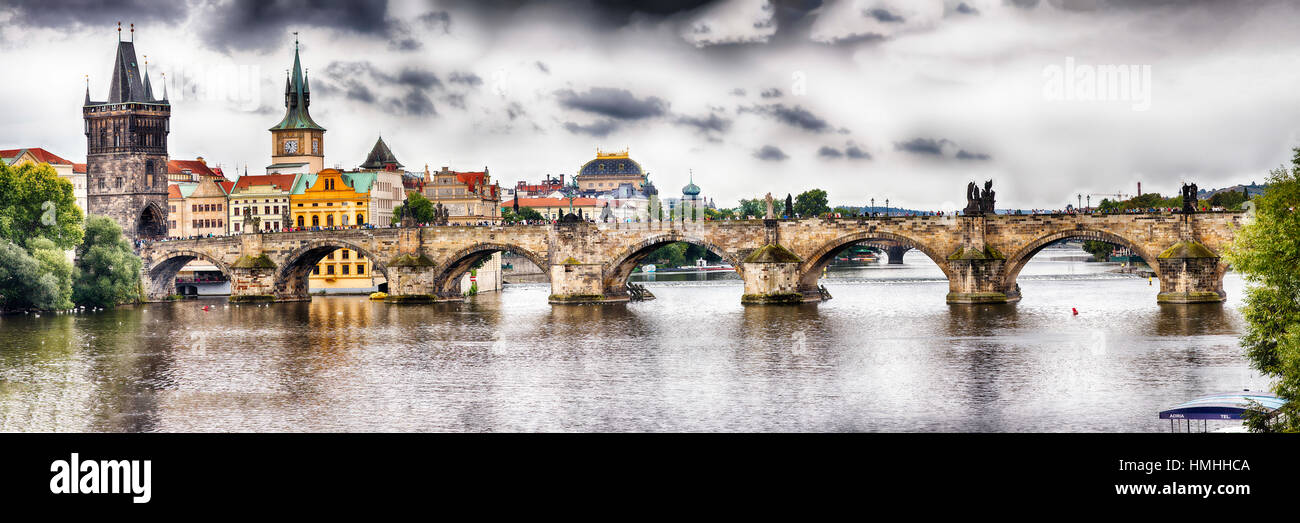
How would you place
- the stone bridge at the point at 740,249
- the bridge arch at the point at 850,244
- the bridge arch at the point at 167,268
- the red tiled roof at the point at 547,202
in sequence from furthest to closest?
the red tiled roof at the point at 547,202, the bridge arch at the point at 167,268, the bridge arch at the point at 850,244, the stone bridge at the point at 740,249

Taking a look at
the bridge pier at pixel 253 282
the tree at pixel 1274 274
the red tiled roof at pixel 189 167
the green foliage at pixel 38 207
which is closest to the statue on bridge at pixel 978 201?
the tree at pixel 1274 274

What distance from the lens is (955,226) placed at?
58.1 meters

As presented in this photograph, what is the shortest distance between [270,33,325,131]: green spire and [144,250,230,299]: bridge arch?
102 ft

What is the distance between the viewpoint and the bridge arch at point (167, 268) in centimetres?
7544

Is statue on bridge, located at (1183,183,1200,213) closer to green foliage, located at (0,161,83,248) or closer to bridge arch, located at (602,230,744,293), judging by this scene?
bridge arch, located at (602,230,744,293)

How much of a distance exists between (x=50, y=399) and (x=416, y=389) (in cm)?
898

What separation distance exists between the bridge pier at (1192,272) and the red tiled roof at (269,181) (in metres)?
67.5

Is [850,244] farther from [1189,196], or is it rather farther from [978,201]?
[1189,196]

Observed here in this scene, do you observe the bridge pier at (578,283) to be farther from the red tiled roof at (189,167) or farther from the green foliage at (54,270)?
the red tiled roof at (189,167)

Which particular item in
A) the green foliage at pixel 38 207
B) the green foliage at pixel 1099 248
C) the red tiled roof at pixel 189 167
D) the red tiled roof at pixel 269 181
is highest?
the red tiled roof at pixel 189 167
